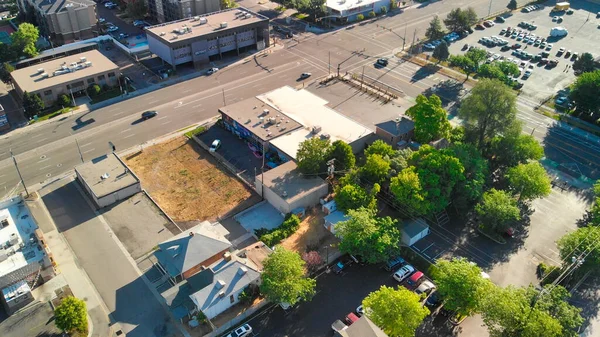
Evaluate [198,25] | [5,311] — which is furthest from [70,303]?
[198,25]

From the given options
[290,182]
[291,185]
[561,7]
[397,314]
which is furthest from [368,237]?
[561,7]

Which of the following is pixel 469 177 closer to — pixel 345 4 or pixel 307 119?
pixel 307 119

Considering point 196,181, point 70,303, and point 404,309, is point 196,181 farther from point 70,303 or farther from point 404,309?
point 404,309

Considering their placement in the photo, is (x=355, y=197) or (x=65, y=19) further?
(x=65, y=19)

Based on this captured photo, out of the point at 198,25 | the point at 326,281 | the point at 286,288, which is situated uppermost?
the point at 198,25

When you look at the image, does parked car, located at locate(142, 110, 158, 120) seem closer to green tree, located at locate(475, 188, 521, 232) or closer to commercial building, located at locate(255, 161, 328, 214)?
commercial building, located at locate(255, 161, 328, 214)

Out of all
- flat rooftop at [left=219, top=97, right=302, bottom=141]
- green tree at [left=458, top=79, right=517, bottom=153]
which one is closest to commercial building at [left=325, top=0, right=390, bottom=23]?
flat rooftop at [left=219, top=97, right=302, bottom=141]

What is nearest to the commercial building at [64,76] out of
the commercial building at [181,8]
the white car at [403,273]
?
the commercial building at [181,8]
